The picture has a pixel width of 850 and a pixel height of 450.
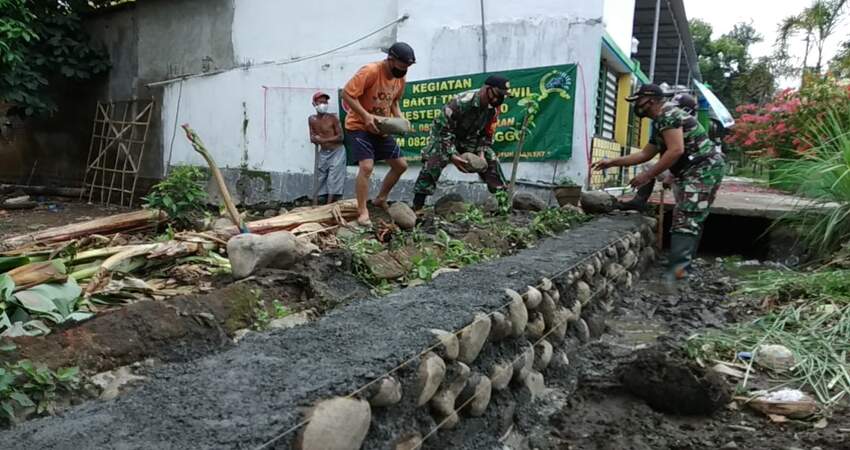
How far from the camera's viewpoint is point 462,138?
18.0 ft

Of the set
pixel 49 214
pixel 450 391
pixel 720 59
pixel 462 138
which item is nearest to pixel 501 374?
pixel 450 391

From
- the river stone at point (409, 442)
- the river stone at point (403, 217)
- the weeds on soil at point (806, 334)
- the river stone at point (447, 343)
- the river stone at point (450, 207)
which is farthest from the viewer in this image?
the river stone at point (450, 207)

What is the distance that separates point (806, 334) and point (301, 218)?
3.33 meters

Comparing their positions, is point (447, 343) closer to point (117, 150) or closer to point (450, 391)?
point (450, 391)

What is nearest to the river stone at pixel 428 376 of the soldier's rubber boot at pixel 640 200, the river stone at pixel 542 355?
the river stone at pixel 542 355

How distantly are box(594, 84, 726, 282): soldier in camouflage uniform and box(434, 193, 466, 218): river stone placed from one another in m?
1.59

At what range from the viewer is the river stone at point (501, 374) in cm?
222

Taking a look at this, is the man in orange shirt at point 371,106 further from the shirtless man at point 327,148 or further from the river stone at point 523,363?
the shirtless man at point 327,148

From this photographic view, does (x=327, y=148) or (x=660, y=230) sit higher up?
(x=327, y=148)

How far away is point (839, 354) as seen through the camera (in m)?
2.83

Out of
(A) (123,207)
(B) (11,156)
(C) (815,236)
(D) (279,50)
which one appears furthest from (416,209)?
(B) (11,156)

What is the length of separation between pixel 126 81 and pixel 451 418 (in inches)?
423

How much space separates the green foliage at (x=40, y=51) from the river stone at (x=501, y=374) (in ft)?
30.1

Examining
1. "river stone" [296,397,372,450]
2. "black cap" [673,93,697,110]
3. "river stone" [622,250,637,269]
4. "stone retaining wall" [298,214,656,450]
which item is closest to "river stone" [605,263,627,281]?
"river stone" [622,250,637,269]
